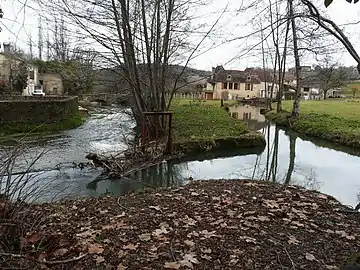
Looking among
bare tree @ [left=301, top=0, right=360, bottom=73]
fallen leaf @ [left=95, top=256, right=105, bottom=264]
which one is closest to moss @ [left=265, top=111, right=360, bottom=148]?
bare tree @ [left=301, top=0, right=360, bottom=73]

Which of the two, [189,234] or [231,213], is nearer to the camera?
[189,234]

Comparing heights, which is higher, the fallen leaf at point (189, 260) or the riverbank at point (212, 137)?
the fallen leaf at point (189, 260)

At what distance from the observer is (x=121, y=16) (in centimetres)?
1084

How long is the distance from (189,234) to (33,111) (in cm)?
1517

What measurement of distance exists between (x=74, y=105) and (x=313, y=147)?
45.1 feet

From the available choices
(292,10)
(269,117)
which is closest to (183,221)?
(292,10)

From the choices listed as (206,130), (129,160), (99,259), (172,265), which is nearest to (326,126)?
(206,130)

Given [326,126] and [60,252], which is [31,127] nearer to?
[60,252]

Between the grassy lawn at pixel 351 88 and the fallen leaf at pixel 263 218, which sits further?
the grassy lawn at pixel 351 88

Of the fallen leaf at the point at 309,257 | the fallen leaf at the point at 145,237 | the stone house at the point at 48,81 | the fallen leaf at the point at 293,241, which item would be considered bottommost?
the fallen leaf at the point at 309,257

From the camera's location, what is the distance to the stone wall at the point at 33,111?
15.9 meters

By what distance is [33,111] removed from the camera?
1658 centimetres

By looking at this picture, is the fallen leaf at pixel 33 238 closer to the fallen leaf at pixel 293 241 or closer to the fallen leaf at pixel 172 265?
the fallen leaf at pixel 172 265

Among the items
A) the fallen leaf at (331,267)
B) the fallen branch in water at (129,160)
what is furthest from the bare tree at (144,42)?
the fallen leaf at (331,267)
